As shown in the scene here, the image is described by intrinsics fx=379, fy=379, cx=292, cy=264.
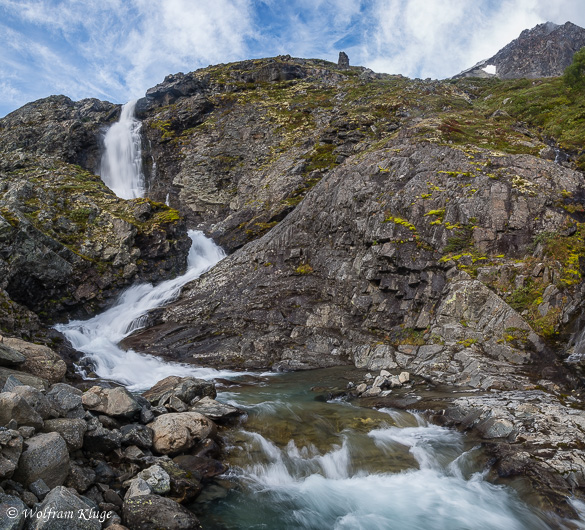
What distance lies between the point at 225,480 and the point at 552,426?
30.9 ft

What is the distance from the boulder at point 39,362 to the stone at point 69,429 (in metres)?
4.19

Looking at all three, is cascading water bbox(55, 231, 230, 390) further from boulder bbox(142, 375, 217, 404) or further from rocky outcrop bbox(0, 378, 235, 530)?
rocky outcrop bbox(0, 378, 235, 530)

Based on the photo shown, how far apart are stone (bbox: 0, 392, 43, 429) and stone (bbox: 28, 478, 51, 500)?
142 centimetres

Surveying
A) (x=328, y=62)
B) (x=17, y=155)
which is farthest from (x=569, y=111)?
(x=328, y=62)

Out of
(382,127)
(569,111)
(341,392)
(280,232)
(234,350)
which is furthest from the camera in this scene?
(382,127)

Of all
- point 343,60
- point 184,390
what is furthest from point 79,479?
point 343,60

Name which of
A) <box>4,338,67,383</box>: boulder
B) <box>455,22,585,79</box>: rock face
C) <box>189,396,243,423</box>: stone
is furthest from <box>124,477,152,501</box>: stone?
<box>455,22,585,79</box>: rock face

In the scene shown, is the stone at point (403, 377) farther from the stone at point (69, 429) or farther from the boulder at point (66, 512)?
the boulder at point (66, 512)

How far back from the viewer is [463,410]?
1302 centimetres

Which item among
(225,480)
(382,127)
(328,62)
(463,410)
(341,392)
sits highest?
(328,62)

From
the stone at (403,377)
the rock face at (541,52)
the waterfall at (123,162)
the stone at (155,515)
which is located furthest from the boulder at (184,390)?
the rock face at (541,52)

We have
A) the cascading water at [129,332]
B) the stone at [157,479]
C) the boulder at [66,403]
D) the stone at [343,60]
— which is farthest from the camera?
the stone at [343,60]

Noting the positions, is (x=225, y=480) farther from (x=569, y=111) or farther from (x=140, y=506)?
(x=569, y=111)

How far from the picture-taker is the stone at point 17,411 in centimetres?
782
